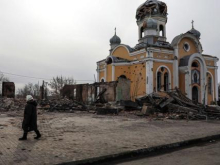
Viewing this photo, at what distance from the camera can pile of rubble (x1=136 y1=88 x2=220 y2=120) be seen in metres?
15.0

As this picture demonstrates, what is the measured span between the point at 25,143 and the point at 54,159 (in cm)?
190

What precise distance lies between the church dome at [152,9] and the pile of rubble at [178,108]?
19.5 m

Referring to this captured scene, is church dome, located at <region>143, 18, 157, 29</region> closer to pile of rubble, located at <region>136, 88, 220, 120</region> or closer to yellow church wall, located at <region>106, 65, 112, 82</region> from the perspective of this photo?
yellow church wall, located at <region>106, 65, 112, 82</region>

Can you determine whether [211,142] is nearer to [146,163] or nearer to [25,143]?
[146,163]

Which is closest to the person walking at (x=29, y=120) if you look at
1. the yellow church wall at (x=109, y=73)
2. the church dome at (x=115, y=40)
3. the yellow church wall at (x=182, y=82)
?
the yellow church wall at (x=109, y=73)

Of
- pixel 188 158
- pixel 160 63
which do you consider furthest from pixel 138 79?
pixel 188 158

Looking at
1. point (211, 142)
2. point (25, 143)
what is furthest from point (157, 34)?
point (25, 143)

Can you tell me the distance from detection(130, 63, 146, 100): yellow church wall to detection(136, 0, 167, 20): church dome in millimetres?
9920

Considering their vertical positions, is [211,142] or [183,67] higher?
[183,67]

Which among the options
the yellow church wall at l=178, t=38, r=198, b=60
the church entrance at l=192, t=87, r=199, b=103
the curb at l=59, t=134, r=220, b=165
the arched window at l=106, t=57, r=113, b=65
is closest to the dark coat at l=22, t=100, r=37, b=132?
the curb at l=59, t=134, r=220, b=165

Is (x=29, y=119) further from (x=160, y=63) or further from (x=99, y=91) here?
(x=160, y=63)

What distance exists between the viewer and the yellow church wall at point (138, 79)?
95.4ft

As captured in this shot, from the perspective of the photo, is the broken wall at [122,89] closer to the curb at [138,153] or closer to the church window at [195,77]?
the church window at [195,77]

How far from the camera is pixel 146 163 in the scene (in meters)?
5.29
